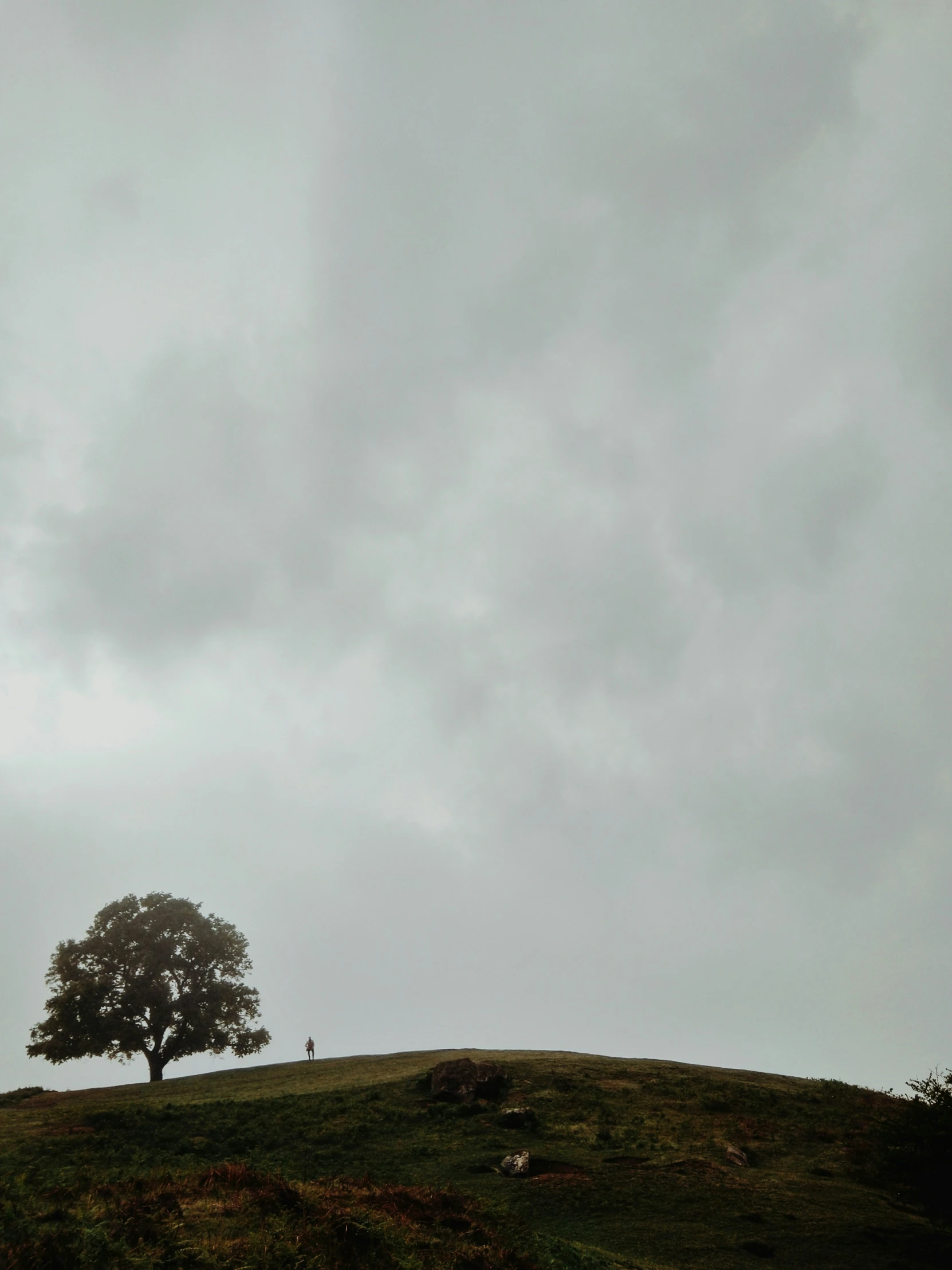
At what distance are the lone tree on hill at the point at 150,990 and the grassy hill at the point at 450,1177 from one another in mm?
6376

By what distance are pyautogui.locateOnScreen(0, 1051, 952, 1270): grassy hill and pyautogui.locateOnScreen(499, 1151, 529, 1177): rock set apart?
0.44 meters

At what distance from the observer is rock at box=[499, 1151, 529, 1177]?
32.4 metres

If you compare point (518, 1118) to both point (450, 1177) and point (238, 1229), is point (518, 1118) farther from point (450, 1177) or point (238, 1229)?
point (238, 1229)

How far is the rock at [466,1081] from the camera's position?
1770 inches

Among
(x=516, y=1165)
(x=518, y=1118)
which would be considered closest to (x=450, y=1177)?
(x=516, y=1165)

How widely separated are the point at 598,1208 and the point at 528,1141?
8853 mm

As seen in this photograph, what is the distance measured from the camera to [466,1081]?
46031 mm

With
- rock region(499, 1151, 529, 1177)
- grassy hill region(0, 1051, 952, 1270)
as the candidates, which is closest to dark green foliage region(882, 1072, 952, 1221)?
grassy hill region(0, 1051, 952, 1270)

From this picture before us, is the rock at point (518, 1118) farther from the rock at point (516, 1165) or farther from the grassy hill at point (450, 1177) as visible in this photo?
the rock at point (516, 1165)

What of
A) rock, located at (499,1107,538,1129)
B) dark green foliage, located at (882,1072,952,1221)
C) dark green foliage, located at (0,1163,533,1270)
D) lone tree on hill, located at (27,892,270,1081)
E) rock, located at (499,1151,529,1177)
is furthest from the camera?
lone tree on hill, located at (27,892,270,1081)

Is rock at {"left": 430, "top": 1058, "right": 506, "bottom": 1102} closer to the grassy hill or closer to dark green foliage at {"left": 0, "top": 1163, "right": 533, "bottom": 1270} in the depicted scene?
the grassy hill

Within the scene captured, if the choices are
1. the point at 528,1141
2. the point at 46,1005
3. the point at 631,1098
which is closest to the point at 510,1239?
the point at 528,1141

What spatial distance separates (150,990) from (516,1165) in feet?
134

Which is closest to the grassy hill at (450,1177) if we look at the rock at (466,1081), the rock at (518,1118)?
the rock at (518,1118)
